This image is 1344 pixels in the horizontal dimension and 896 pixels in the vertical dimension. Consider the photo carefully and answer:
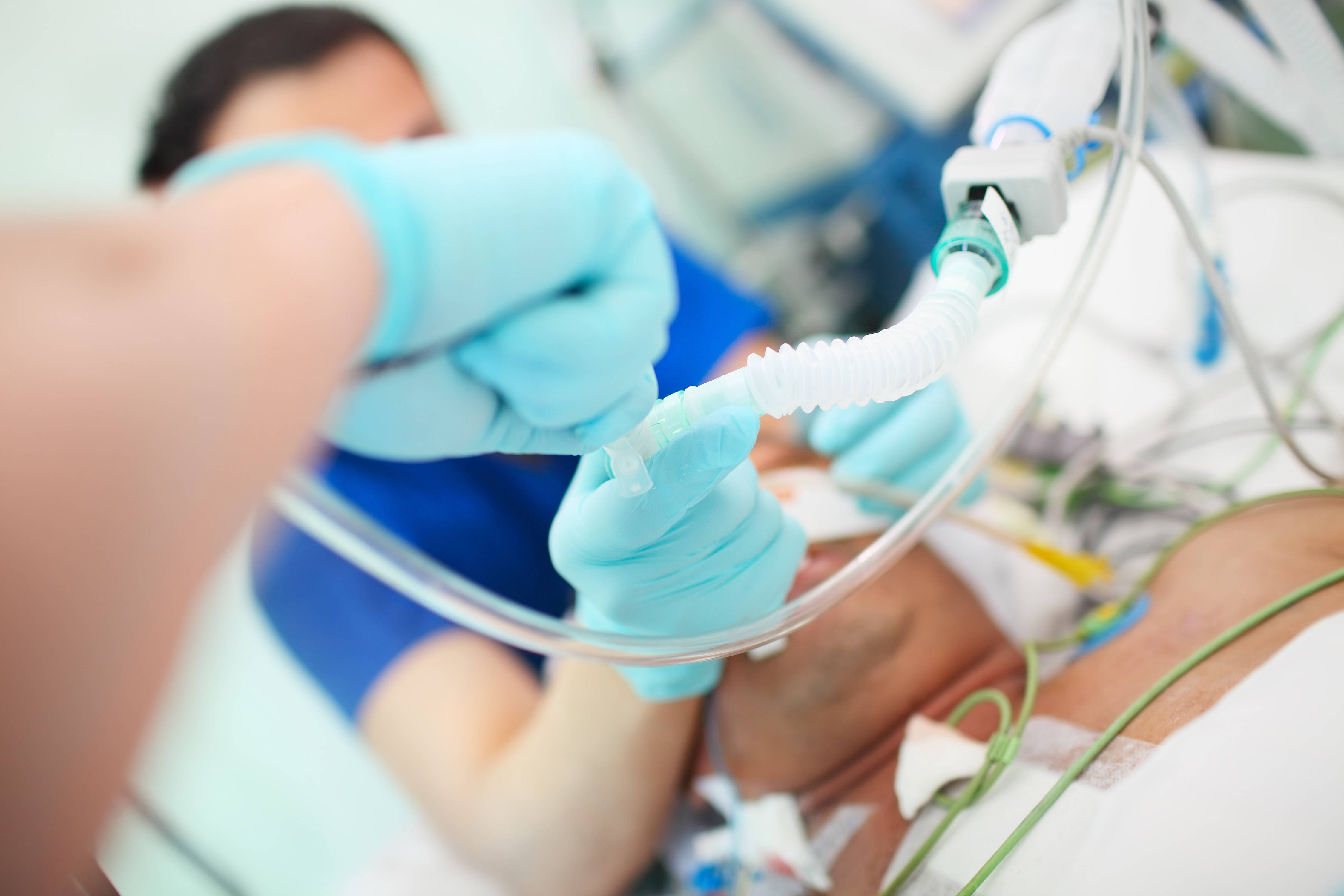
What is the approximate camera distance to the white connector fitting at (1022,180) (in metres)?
0.52

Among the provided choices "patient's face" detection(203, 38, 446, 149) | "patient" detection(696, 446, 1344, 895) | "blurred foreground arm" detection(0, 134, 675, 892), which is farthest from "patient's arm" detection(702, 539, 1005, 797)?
"patient's face" detection(203, 38, 446, 149)

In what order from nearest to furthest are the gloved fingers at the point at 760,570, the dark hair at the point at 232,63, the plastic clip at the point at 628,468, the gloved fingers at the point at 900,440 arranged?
1. the plastic clip at the point at 628,468
2. the gloved fingers at the point at 760,570
3. the gloved fingers at the point at 900,440
4. the dark hair at the point at 232,63

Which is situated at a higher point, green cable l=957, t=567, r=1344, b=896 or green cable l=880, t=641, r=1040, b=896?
green cable l=957, t=567, r=1344, b=896

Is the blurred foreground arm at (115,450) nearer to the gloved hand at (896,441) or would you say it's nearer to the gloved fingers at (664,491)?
the gloved fingers at (664,491)

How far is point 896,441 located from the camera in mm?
850

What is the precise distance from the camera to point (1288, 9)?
2.60 feet

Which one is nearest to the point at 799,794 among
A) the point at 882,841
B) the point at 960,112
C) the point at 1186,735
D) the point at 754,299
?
the point at 882,841

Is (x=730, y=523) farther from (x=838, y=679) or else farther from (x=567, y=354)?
(x=838, y=679)

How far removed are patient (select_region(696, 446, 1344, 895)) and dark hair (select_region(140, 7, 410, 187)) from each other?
0.97m

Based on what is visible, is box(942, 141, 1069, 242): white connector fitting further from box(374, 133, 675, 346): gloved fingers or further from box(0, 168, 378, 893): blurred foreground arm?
box(0, 168, 378, 893): blurred foreground arm

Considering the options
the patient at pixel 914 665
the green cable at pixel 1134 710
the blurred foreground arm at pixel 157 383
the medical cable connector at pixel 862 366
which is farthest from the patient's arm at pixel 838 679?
the blurred foreground arm at pixel 157 383

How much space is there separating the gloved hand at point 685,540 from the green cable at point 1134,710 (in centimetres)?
24

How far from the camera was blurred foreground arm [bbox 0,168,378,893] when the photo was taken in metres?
0.22

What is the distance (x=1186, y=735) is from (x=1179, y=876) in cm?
10
